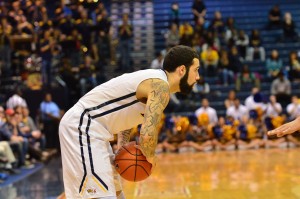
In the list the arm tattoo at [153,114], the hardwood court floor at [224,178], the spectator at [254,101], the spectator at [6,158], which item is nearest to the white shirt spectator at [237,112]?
the spectator at [254,101]

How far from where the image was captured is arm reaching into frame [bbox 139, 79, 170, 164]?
146 inches

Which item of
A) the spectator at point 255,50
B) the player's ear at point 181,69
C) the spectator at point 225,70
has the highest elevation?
the player's ear at point 181,69

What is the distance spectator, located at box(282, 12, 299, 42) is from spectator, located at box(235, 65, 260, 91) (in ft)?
10.3

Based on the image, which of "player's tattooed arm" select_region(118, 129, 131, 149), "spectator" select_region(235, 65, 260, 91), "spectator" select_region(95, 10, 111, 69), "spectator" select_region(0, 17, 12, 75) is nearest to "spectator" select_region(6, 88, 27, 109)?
"spectator" select_region(0, 17, 12, 75)

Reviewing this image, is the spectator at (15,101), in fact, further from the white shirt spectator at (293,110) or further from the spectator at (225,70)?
the white shirt spectator at (293,110)

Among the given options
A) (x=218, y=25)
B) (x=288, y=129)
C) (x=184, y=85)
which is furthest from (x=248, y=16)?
(x=184, y=85)

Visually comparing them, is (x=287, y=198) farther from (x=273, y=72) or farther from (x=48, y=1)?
(x=48, y=1)

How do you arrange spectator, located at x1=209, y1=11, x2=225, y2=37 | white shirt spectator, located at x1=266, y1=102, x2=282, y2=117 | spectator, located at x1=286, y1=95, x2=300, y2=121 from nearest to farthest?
1. spectator, located at x1=286, y1=95, x2=300, y2=121
2. white shirt spectator, located at x1=266, y1=102, x2=282, y2=117
3. spectator, located at x1=209, y1=11, x2=225, y2=37

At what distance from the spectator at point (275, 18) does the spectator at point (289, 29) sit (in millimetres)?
396

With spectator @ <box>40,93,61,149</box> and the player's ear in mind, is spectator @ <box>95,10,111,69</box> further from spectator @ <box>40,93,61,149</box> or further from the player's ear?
the player's ear

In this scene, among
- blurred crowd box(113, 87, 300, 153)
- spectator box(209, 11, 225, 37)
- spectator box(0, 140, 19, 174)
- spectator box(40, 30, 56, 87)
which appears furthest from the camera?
spectator box(209, 11, 225, 37)

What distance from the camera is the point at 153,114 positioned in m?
3.71

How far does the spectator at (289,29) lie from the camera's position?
21689 millimetres

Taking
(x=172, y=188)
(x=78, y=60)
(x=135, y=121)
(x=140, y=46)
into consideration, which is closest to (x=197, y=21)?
(x=140, y=46)
